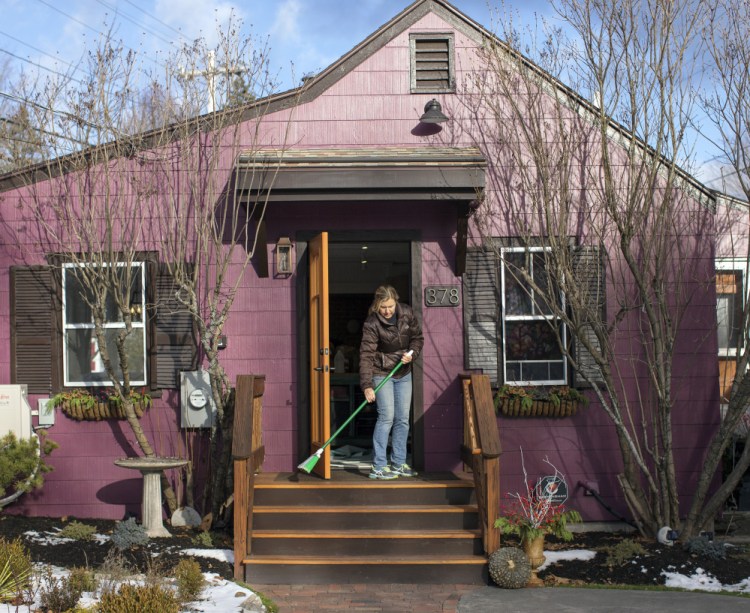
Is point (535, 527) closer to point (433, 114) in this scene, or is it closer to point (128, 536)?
point (128, 536)

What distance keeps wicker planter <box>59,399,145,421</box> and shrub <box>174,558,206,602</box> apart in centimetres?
261

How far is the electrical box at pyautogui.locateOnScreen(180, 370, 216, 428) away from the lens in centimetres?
847

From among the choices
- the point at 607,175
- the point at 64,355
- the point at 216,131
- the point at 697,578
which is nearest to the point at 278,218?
the point at 216,131

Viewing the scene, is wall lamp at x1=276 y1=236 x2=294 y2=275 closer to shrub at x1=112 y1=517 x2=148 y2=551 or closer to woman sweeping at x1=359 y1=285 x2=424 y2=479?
woman sweeping at x1=359 y1=285 x2=424 y2=479

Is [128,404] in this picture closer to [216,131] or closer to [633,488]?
[216,131]

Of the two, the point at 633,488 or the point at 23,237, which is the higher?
the point at 23,237

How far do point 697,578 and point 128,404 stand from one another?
4801mm

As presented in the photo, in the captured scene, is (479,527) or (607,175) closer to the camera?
(479,527)

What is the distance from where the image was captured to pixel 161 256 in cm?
860

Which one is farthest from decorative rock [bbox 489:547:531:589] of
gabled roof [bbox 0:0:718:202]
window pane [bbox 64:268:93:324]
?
window pane [bbox 64:268:93:324]

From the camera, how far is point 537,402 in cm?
846

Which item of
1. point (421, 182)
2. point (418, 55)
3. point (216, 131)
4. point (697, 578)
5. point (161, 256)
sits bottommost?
point (697, 578)

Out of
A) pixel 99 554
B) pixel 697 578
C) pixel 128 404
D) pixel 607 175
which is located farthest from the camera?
pixel 128 404

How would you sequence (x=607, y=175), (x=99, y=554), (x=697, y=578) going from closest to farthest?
1. (x=697, y=578)
2. (x=99, y=554)
3. (x=607, y=175)
